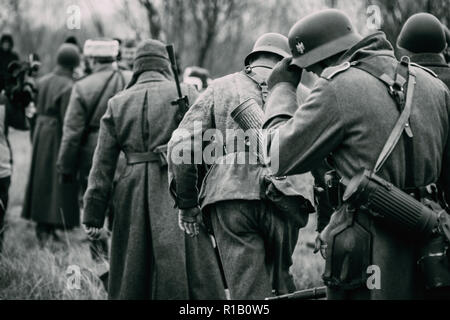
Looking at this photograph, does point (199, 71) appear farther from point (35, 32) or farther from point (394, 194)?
point (35, 32)

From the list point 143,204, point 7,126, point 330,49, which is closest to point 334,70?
point 330,49

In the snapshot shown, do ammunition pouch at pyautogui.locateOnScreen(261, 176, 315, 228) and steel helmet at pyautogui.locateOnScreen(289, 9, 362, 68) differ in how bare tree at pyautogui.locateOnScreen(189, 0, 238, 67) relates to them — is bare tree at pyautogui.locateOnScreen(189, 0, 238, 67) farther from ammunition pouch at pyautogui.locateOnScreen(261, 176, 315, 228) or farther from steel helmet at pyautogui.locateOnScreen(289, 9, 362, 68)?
steel helmet at pyautogui.locateOnScreen(289, 9, 362, 68)

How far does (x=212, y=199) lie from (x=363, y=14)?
5666 millimetres

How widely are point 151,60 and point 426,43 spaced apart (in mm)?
1963

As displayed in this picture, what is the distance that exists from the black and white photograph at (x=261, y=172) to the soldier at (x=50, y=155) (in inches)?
2.1

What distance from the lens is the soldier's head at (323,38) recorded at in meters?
3.53

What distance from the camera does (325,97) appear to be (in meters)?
3.32

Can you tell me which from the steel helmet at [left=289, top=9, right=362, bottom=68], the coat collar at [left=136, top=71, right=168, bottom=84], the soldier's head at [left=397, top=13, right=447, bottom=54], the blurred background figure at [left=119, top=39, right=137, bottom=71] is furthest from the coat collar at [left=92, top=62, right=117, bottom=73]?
the steel helmet at [left=289, top=9, right=362, bottom=68]

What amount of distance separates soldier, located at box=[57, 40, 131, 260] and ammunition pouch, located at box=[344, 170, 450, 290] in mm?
4197

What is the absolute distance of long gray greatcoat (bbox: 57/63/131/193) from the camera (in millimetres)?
7074

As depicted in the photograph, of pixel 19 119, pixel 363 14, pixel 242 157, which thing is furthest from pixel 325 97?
pixel 363 14

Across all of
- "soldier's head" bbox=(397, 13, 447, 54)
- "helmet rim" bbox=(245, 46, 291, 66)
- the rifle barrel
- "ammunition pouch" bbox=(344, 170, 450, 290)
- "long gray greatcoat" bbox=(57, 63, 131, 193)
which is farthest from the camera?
"long gray greatcoat" bbox=(57, 63, 131, 193)

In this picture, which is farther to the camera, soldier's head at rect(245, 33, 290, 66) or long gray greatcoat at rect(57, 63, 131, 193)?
long gray greatcoat at rect(57, 63, 131, 193)

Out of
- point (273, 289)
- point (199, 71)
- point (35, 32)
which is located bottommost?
point (273, 289)
